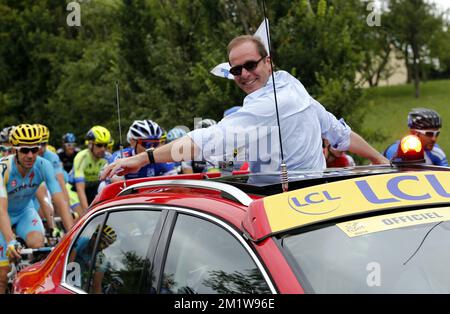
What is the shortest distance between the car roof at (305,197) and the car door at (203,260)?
0.06m

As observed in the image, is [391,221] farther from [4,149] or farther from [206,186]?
[4,149]

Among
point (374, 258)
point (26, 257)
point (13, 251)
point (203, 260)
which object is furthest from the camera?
point (26, 257)

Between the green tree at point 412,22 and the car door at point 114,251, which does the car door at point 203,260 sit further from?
the green tree at point 412,22

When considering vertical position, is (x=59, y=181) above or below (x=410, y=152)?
below

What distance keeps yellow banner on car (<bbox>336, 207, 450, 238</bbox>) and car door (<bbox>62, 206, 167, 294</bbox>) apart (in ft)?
3.32

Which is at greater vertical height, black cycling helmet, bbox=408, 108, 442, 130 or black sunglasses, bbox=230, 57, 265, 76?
black sunglasses, bbox=230, 57, 265, 76

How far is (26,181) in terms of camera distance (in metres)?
8.75

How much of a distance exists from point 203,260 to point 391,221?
840mm

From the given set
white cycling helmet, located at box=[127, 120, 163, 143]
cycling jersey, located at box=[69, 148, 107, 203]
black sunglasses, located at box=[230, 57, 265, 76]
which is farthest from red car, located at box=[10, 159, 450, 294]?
cycling jersey, located at box=[69, 148, 107, 203]

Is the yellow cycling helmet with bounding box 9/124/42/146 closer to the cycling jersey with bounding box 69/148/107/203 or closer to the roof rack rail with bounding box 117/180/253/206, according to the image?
the roof rack rail with bounding box 117/180/253/206

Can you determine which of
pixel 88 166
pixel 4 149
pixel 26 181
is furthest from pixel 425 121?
pixel 4 149

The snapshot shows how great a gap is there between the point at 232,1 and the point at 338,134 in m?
11.4

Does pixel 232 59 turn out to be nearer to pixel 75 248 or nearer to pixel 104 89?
pixel 75 248

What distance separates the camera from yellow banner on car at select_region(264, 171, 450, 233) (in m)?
3.22
